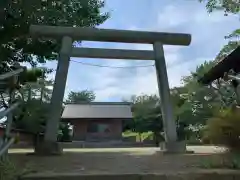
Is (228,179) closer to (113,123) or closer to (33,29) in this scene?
(33,29)

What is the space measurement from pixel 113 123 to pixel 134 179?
83.4ft

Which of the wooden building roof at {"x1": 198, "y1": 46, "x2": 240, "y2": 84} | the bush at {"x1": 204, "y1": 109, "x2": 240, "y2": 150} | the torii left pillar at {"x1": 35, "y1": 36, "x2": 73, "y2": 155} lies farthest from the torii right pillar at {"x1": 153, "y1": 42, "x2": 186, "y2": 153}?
the bush at {"x1": 204, "y1": 109, "x2": 240, "y2": 150}

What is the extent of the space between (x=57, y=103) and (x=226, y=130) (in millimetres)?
5605

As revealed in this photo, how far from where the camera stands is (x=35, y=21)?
863cm

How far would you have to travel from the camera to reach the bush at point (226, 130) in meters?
4.55

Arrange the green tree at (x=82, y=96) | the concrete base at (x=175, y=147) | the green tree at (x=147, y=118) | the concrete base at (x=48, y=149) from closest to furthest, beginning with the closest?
the concrete base at (x=48, y=149) → the concrete base at (x=175, y=147) → the green tree at (x=147, y=118) → the green tree at (x=82, y=96)

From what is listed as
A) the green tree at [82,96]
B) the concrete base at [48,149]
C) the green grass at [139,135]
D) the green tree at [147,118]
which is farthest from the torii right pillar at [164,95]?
the green tree at [82,96]

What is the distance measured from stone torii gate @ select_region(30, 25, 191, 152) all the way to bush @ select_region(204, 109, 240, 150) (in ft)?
13.2

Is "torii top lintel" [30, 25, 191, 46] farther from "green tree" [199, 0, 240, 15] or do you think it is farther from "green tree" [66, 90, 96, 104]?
"green tree" [66, 90, 96, 104]

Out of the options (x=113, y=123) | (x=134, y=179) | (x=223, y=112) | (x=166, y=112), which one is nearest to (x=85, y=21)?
(x=166, y=112)

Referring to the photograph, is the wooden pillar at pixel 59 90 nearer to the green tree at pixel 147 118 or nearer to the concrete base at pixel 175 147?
the concrete base at pixel 175 147

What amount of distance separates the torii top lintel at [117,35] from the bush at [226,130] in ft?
18.2

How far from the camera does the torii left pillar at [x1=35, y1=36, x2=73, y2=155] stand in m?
8.42

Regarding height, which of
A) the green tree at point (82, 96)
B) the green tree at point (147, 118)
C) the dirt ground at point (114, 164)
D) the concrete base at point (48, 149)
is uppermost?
the green tree at point (82, 96)
